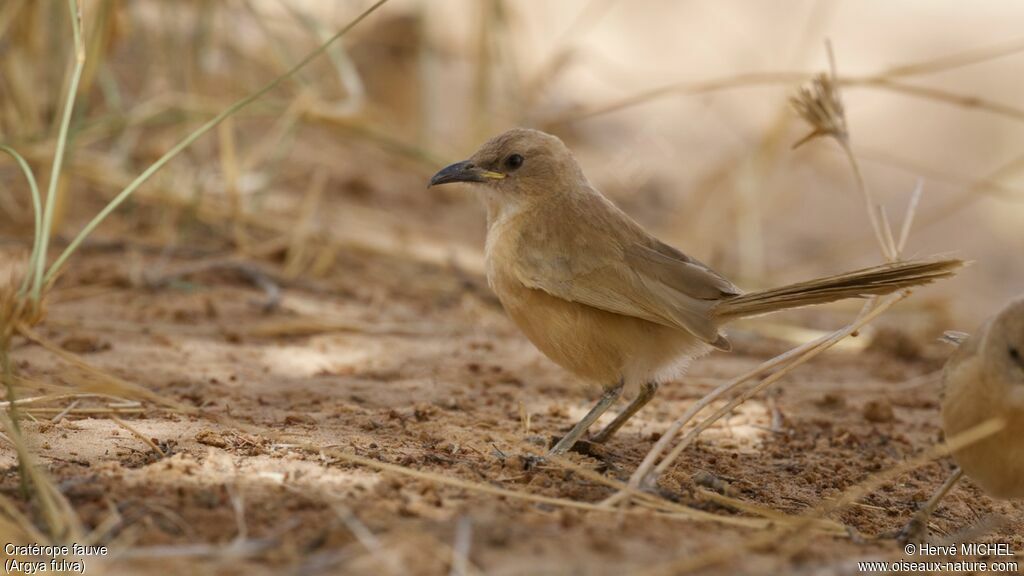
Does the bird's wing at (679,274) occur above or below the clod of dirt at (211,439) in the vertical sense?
above

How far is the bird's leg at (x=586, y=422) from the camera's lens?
11.8 feet

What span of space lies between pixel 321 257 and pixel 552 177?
245 centimetres

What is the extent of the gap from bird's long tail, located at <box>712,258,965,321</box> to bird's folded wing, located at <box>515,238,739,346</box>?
208 mm

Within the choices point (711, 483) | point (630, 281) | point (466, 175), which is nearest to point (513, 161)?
point (466, 175)

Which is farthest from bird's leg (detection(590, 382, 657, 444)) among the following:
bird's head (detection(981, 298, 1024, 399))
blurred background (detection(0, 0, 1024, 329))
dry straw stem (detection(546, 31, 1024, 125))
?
blurred background (detection(0, 0, 1024, 329))

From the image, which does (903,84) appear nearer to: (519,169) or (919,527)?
(519,169)

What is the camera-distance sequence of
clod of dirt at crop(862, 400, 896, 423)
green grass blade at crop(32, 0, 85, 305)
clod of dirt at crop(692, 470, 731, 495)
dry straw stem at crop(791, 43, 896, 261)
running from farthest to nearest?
clod of dirt at crop(862, 400, 896, 423) < dry straw stem at crop(791, 43, 896, 261) < clod of dirt at crop(692, 470, 731, 495) < green grass blade at crop(32, 0, 85, 305)

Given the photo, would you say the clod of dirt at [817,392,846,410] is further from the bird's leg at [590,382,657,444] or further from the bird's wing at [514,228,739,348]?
the bird's wing at [514,228,739,348]

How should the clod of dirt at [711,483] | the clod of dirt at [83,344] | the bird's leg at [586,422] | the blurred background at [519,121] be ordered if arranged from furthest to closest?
the blurred background at [519,121]
the clod of dirt at [83,344]
the bird's leg at [586,422]
the clod of dirt at [711,483]

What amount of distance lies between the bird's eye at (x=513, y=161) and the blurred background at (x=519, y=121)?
1216mm

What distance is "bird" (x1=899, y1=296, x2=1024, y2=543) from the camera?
2873 mm

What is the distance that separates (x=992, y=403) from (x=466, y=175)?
2.18 meters

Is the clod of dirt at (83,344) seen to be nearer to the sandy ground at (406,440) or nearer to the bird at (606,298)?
the sandy ground at (406,440)

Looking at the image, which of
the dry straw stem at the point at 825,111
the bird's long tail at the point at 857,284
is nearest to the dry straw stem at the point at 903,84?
the dry straw stem at the point at 825,111
